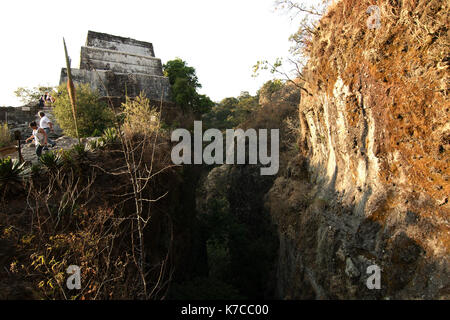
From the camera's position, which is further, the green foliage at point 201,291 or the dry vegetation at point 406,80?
the green foliage at point 201,291

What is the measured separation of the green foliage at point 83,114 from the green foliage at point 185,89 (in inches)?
316

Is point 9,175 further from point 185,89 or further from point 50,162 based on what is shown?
point 185,89

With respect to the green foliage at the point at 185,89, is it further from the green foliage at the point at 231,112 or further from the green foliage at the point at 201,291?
the green foliage at the point at 201,291

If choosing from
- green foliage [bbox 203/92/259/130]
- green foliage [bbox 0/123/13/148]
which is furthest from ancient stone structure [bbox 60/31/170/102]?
green foliage [bbox 203/92/259/130]

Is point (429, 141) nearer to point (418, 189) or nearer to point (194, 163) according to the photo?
point (418, 189)

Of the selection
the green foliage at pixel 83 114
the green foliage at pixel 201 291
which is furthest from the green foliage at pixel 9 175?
the green foliage at pixel 201 291

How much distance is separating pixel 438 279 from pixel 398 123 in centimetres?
322

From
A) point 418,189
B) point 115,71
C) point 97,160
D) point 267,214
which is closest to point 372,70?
point 418,189

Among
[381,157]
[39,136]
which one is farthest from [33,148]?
[381,157]

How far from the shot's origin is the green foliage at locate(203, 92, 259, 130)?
30.3m

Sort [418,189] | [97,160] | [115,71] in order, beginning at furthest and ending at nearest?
[115,71], [97,160], [418,189]

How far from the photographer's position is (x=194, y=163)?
15445 mm

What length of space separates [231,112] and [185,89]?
18690 millimetres

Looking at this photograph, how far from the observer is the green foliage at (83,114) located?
36.1ft
